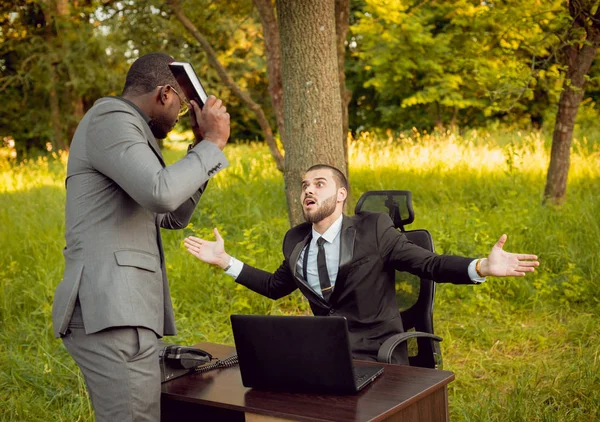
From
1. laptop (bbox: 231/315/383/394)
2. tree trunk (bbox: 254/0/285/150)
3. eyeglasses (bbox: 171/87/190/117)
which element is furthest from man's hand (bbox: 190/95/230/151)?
tree trunk (bbox: 254/0/285/150)

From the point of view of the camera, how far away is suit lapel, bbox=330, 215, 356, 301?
364cm

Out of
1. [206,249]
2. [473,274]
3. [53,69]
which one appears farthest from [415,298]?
[53,69]

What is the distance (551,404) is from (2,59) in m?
22.1

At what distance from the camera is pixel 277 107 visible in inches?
325

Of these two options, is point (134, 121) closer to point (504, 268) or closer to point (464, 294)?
point (504, 268)

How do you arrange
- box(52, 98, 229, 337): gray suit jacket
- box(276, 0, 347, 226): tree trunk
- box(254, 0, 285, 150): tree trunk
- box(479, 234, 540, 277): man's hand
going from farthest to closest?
box(254, 0, 285, 150): tree trunk → box(276, 0, 347, 226): tree trunk → box(479, 234, 540, 277): man's hand → box(52, 98, 229, 337): gray suit jacket

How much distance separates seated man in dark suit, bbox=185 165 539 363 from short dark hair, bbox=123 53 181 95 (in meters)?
1.00

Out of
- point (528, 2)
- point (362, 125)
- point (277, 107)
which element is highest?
point (528, 2)

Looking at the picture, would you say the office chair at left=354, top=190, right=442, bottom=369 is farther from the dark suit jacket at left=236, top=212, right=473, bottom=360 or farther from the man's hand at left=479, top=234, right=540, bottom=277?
the man's hand at left=479, top=234, right=540, bottom=277

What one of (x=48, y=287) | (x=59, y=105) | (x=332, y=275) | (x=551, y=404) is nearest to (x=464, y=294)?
(x=551, y=404)

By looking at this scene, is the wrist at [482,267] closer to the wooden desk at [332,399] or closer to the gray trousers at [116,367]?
the wooden desk at [332,399]

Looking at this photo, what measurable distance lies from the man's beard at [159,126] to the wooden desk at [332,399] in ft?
3.37

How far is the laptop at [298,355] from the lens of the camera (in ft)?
8.39

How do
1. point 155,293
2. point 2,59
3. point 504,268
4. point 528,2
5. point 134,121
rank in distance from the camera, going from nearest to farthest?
point 134,121 → point 155,293 → point 504,268 → point 528,2 → point 2,59
